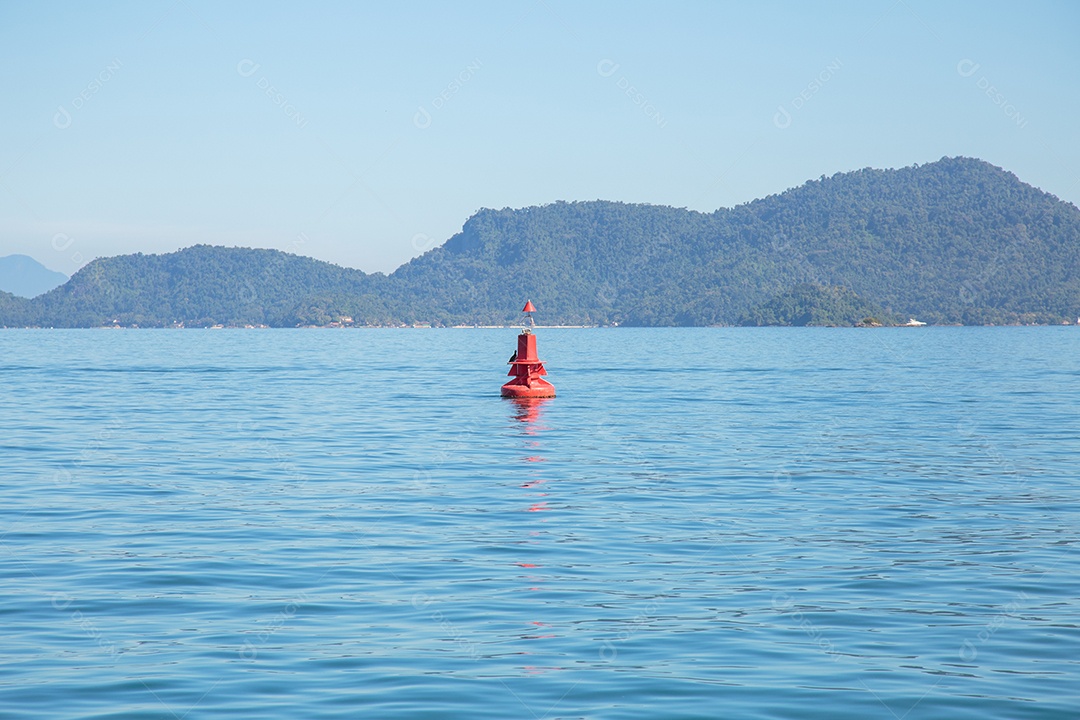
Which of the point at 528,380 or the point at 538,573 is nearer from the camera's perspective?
the point at 538,573

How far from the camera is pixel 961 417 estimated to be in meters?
41.4

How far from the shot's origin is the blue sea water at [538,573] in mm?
10641

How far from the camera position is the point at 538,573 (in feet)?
50.6

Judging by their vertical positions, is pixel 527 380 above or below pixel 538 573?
above

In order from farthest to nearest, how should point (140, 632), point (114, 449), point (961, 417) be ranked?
point (961, 417)
point (114, 449)
point (140, 632)

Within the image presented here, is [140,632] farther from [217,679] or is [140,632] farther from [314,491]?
[314,491]

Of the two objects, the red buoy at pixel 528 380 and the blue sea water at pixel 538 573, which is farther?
the red buoy at pixel 528 380

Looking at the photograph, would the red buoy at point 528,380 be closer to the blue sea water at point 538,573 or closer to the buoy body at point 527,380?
the buoy body at point 527,380

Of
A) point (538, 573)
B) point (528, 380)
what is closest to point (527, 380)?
point (528, 380)

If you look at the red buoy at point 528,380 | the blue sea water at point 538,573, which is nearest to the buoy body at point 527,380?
the red buoy at point 528,380

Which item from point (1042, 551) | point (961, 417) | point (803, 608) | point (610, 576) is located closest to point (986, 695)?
point (803, 608)

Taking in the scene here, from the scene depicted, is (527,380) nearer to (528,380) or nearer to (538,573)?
(528,380)

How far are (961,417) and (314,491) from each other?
26774 millimetres

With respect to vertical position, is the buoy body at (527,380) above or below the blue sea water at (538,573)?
above
